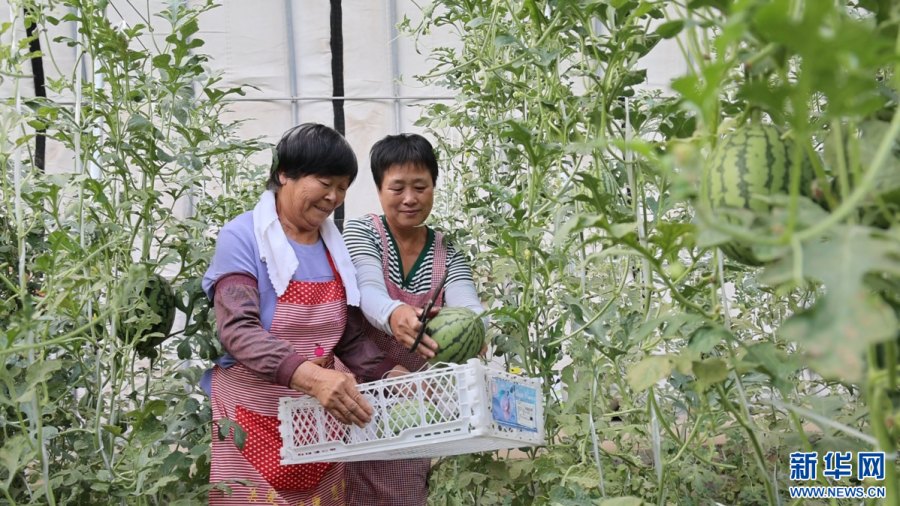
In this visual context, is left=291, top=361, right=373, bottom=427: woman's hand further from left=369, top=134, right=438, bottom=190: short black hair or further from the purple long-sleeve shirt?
left=369, top=134, right=438, bottom=190: short black hair

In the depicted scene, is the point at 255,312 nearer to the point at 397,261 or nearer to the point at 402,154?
the point at 397,261

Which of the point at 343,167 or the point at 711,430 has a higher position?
the point at 343,167

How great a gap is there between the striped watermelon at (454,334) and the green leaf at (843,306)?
4.76 ft

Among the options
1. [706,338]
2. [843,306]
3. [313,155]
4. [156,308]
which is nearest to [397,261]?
[313,155]

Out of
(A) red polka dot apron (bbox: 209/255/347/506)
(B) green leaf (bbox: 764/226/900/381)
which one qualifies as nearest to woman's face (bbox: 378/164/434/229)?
(A) red polka dot apron (bbox: 209/255/347/506)

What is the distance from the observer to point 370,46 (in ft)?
22.4

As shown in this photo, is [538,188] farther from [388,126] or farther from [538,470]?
[388,126]

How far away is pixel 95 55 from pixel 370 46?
4.83 meters

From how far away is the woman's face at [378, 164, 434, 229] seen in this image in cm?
256

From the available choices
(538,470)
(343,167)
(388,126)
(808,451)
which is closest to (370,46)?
(388,126)

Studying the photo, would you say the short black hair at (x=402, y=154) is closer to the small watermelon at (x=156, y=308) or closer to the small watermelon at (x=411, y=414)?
the small watermelon at (x=156, y=308)

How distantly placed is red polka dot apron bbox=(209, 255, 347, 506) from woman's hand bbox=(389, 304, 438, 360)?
6.6 inches

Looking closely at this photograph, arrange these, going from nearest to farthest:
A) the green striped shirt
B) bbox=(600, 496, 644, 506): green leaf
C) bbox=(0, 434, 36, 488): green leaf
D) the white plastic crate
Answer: bbox=(600, 496, 644, 506): green leaf → bbox=(0, 434, 36, 488): green leaf → the white plastic crate → the green striped shirt

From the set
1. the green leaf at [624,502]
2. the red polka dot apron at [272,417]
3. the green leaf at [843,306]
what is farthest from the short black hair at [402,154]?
the green leaf at [843,306]
